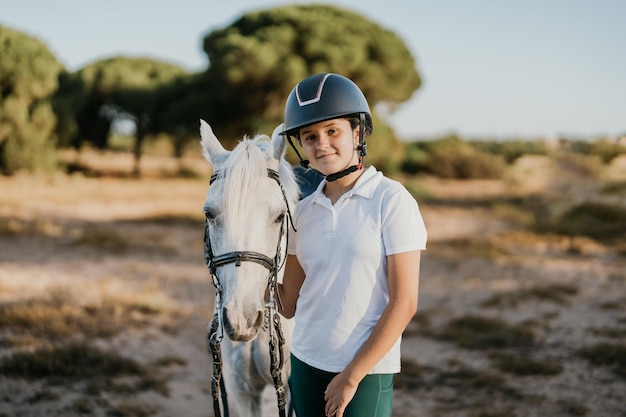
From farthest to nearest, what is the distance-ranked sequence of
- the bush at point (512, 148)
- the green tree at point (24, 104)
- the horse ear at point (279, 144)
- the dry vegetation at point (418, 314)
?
the bush at point (512, 148)
the green tree at point (24, 104)
the dry vegetation at point (418, 314)
the horse ear at point (279, 144)

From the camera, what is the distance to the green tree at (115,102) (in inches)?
877

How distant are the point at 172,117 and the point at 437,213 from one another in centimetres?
1121

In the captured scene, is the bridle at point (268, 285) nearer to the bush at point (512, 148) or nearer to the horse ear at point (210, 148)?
the horse ear at point (210, 148)

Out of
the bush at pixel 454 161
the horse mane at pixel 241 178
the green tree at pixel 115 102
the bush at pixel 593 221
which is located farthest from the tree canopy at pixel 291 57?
the horse mane at pixel 241 178


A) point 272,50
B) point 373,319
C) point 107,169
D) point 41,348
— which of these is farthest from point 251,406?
point 107,169

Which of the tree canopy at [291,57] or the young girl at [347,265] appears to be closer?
the young girl at [347,265]

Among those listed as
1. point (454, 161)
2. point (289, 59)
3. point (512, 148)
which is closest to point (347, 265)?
point (289, 59)

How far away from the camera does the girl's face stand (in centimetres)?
147

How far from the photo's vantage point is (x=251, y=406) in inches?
89.4

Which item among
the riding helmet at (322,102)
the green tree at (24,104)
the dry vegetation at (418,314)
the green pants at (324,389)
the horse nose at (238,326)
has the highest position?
the green tree at (24,104)

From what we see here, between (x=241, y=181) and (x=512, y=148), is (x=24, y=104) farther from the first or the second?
(x=512, y=148)

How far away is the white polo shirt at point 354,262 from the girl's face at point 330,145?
86 mm

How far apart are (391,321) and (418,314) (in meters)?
4.89

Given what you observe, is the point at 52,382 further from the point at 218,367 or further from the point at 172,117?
the point at 172,117
